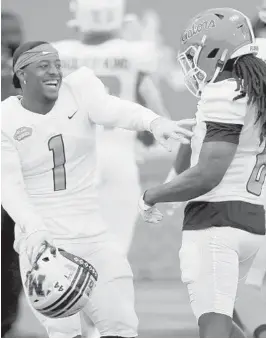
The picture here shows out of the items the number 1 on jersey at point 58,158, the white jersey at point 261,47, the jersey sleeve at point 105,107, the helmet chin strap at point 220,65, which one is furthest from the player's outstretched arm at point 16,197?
the white jersey at point 261,47

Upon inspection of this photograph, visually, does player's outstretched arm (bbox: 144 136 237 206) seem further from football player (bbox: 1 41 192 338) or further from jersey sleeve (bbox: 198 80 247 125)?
football player (bbox: 1 41 192 338)

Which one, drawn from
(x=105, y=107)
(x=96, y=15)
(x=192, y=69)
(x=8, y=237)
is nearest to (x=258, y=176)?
(x=192, y=69)

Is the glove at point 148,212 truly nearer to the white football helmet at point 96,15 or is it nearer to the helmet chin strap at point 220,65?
the helmet chin strap at point 220,65

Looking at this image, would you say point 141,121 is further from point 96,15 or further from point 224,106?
point 96,15

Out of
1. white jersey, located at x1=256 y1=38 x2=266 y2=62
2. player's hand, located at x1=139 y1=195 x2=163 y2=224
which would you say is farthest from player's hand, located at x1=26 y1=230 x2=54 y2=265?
white jersey, located at x1=256 y1=38 x2=266 y2=62

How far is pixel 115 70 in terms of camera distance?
14.6ft

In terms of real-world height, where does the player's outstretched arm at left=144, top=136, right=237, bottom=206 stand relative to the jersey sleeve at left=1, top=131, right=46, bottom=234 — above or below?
above

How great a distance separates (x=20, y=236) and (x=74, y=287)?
1.16 feet

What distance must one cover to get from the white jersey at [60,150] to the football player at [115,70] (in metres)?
0.28

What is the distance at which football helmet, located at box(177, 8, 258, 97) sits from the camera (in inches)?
144

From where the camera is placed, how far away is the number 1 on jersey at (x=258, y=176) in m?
3.66

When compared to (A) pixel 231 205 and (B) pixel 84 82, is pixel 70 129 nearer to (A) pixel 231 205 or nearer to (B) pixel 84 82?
(B) pixel 84 82

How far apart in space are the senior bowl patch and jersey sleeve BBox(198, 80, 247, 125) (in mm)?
749

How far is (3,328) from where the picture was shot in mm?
4688
